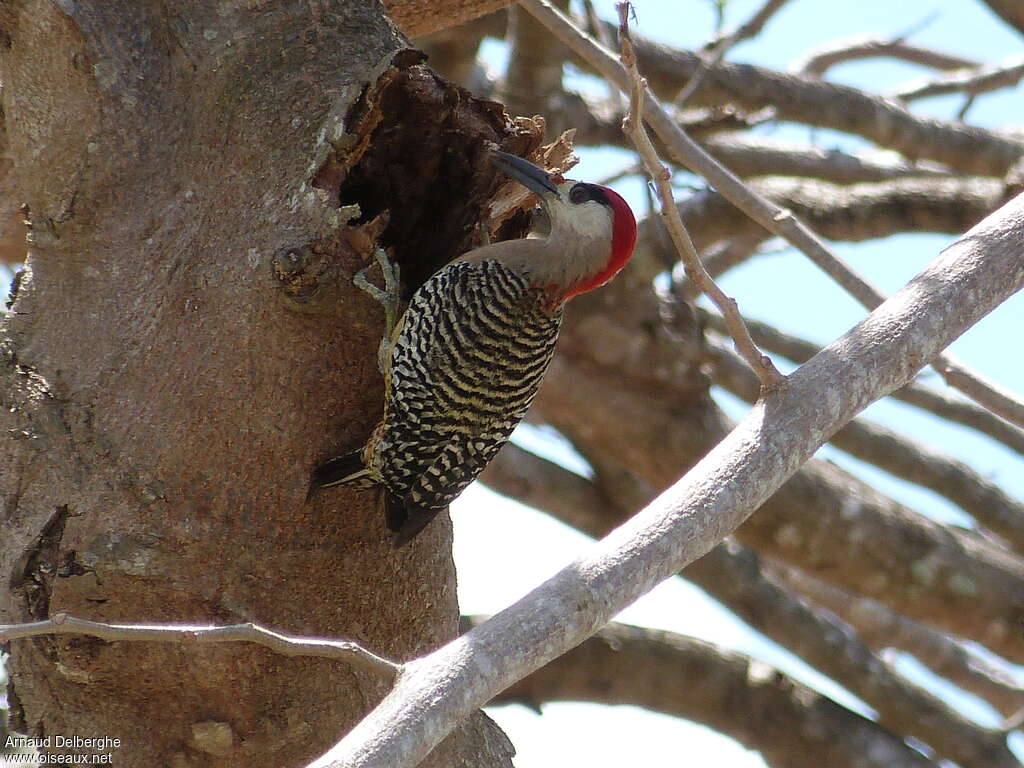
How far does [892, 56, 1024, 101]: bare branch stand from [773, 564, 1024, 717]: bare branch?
2.76m

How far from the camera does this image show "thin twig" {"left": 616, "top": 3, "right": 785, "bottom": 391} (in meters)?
2.62

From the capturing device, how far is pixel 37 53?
3.35m

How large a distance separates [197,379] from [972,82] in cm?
516

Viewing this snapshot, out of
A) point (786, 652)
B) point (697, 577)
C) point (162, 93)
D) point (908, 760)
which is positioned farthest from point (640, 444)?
point (162, 93)

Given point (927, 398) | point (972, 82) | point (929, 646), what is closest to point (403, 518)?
point (927, 398)

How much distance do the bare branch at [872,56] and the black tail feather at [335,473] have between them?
543 centimetres

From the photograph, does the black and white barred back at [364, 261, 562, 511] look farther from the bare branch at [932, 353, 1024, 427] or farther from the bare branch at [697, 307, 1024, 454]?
the bare branch at [697, 307, 1024, 454]

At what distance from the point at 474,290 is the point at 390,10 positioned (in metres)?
1.28

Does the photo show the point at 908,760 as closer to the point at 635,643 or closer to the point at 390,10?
the point at 635,643

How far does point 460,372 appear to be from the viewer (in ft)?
12.2

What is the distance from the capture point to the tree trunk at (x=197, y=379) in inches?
118

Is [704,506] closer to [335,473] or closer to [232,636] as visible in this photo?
[232,636]

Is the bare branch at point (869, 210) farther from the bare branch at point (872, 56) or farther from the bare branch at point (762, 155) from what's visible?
the bare branch at point (872, 56)

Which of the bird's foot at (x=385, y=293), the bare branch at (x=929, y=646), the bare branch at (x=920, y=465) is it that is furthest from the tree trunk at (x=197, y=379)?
the bare branch at (x=929, y=646)
